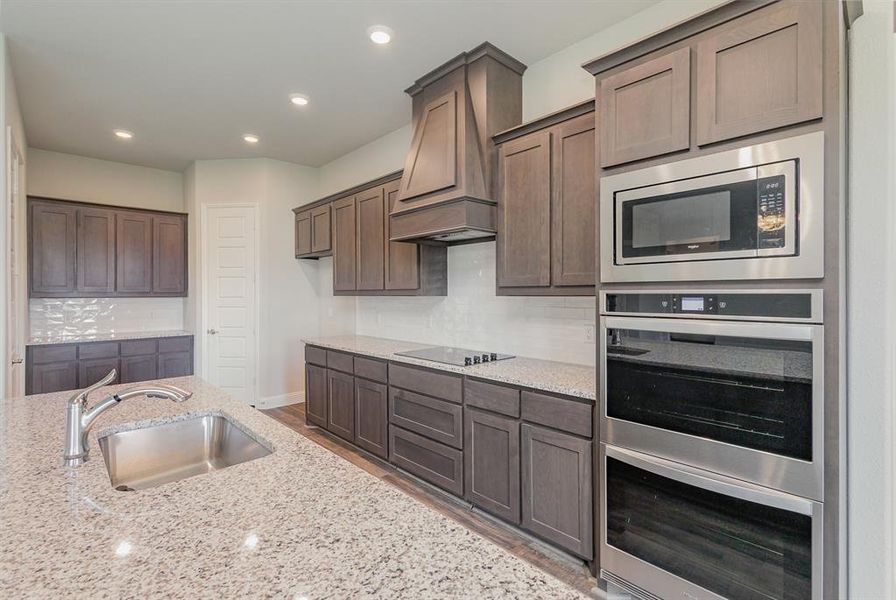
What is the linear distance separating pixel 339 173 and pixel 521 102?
279 centimetres

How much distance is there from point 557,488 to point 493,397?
58cm

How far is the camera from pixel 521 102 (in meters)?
3.12

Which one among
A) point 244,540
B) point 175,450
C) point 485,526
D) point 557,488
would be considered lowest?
point 485,526

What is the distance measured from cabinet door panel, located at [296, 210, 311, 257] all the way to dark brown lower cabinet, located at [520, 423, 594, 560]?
3.60 meters

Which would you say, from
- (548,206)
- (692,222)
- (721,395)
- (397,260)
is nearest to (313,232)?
(397,260)

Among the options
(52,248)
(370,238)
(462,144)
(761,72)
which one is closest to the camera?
(761,72)

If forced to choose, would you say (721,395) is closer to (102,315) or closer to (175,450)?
(175,450)

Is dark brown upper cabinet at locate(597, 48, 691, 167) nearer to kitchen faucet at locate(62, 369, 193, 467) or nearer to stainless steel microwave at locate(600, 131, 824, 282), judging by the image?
stainless steel microwave at locate(600, 131, 824, 282)

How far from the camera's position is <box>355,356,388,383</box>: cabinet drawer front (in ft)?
11.1

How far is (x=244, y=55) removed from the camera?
2930 millimetres

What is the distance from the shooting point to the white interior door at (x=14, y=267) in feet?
9.12

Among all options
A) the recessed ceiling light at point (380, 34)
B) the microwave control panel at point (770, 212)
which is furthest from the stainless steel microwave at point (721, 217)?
the recessed ceiling light at point (380, 34)

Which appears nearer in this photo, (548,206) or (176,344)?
(548,206)

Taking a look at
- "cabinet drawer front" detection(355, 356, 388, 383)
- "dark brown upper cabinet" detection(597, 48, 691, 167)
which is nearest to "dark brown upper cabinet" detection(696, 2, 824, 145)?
"dark brown upper cabinet" detection(597, 48, 691, 167)
